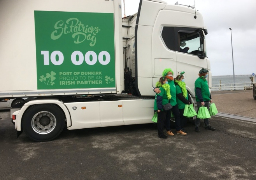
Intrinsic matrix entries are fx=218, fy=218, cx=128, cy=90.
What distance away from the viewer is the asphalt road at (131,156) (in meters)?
3.54

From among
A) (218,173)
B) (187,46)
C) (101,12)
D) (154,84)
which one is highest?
(101,12)

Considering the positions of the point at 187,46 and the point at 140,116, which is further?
the point at 187,46

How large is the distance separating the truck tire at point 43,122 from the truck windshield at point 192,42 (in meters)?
3.93

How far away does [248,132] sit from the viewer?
6.02 meters

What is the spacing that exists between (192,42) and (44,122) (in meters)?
4.79

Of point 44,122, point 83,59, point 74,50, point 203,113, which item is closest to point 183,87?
point 203,113

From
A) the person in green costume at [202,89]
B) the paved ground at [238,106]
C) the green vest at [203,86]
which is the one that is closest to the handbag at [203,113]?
the person in green costume at [202,89]

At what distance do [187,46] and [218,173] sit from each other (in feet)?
13.2

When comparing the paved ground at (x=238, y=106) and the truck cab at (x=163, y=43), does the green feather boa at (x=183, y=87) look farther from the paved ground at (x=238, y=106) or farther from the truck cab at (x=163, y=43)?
the paved ground at (x=238, y=106)

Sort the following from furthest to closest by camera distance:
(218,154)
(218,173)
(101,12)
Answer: (101,12) < (218,154) < (218,173)

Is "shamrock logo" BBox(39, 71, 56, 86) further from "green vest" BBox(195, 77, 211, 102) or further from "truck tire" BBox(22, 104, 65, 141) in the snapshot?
"green vest" BBox(195, 77, 211, 102)

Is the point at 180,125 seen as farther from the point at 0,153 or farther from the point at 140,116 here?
the point at 0,153

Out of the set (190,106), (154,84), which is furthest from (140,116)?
(190,106)

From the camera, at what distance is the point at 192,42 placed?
663cm
